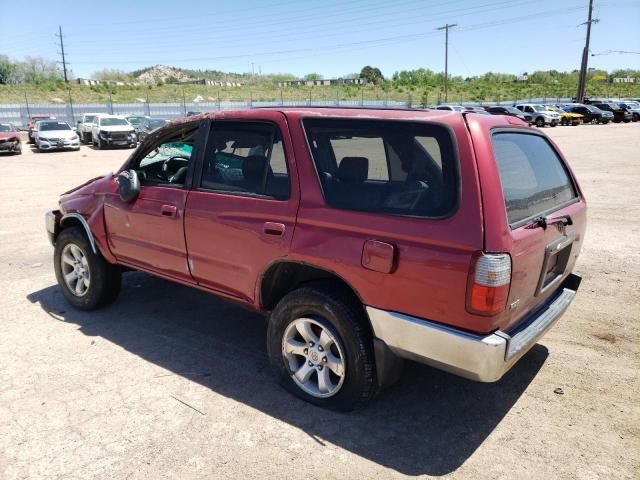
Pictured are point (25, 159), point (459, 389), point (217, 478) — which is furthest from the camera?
point (25, 159)

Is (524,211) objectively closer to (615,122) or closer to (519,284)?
(519,284)

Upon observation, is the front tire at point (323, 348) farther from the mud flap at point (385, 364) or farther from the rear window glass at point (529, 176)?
the rear window glass at point (529, 176)

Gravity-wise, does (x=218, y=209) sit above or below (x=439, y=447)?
above

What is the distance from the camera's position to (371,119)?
9.84ft

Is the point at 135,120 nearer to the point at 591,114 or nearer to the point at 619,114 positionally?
the point at 591,114

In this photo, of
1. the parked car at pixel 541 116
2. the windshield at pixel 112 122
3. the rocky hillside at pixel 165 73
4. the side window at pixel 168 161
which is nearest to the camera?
the side window at pixel 168 161

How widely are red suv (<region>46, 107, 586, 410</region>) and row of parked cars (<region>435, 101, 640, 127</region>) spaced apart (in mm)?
32913

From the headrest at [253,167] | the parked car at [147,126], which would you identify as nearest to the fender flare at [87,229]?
the headrest at [253,167]

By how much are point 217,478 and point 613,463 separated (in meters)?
2.12

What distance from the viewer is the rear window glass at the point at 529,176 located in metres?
2.78

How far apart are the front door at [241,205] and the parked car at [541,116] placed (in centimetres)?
3753

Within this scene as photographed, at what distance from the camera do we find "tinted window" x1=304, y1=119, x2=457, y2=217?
2.67 meters

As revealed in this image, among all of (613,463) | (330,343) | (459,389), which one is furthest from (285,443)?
(613,463)

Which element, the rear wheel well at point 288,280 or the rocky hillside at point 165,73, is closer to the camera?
the rear wheel well at point 288,280
